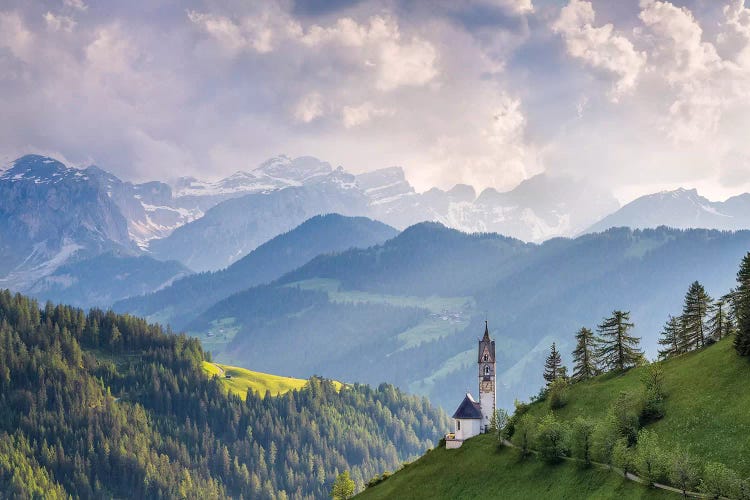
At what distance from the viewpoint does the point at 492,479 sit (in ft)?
400

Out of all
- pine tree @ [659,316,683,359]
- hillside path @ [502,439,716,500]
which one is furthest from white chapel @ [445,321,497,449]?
hillside path @ [502,439,716,500]

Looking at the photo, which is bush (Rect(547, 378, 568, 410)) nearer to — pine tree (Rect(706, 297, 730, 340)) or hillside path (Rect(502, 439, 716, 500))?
hillside path (Rect(502, 439, 716, 500))

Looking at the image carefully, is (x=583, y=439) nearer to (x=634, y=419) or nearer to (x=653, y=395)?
(x=634, y=419)

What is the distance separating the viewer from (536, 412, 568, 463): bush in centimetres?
11419

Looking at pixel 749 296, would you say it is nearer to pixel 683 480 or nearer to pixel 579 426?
pixel 579 426

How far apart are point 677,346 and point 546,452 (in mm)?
39210

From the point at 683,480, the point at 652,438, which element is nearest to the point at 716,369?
the point at 652,438

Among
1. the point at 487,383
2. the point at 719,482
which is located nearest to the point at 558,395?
the point at 487,383

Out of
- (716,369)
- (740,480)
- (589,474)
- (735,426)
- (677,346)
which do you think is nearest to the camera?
(740,480)

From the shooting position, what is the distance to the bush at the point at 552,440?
114188mm

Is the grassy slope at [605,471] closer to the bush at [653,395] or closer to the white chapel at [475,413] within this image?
the bush at [653,395]

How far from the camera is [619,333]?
463ft

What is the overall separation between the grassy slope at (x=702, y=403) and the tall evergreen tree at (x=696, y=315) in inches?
336

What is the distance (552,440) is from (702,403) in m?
19.8
